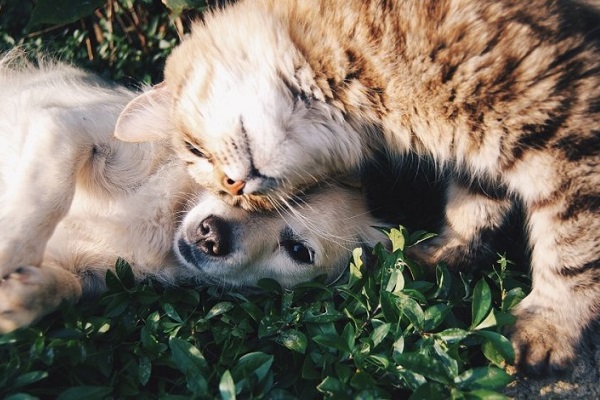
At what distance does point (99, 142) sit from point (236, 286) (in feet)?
2.91

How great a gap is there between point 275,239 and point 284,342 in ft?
2.14

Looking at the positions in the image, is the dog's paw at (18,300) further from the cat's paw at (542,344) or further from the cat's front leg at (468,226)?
the cat's paw at (542,344)

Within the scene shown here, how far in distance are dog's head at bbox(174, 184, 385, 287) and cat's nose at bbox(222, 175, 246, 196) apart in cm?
22

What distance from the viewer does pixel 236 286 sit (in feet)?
9.57

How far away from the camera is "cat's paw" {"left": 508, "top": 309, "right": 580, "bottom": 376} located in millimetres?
2373

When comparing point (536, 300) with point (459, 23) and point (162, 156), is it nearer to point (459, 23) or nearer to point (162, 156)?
point (459, 23)

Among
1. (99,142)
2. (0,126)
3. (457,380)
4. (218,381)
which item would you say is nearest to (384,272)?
(457,380)

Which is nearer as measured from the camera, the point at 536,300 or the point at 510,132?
the point at 510,132

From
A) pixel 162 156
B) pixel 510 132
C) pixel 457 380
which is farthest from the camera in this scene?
pixel 162 156

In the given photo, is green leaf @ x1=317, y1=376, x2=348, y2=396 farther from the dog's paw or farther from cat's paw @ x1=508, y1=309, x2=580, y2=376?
the dog's paw

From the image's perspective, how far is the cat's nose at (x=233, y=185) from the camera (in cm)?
256

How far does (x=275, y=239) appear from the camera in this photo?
116 inches

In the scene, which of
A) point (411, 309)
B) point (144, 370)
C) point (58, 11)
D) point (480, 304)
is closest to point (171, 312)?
point (144, 370)

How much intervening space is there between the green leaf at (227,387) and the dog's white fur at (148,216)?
0.85 metres
